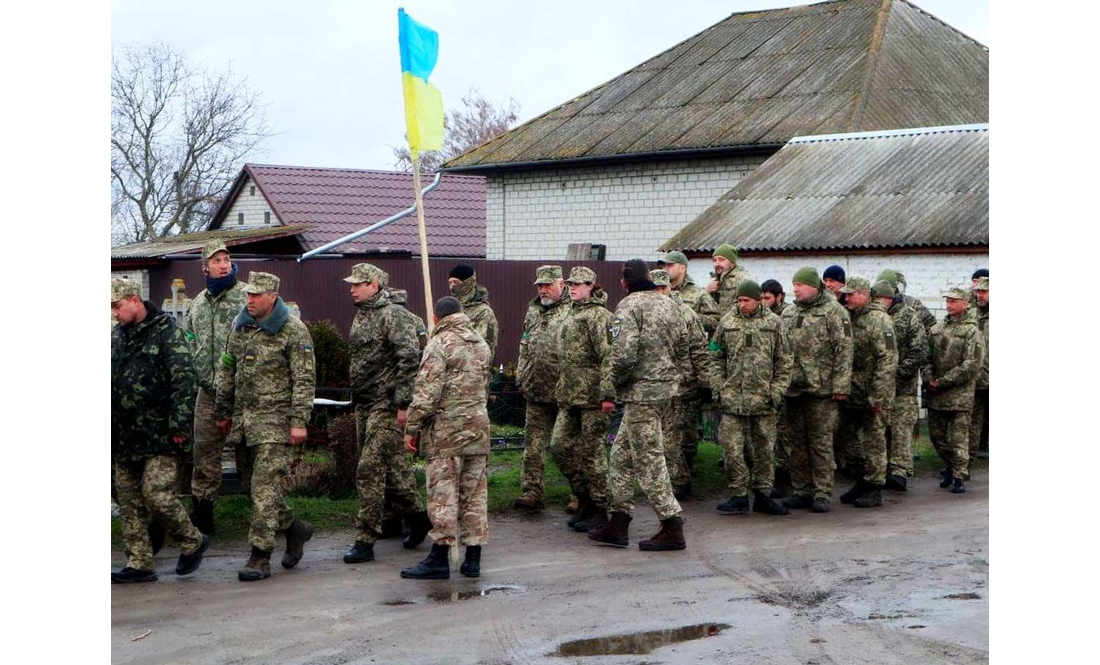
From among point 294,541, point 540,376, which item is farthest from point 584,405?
point 294,541

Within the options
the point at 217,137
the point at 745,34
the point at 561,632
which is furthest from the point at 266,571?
the point at 217,137

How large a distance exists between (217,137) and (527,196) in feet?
88.4

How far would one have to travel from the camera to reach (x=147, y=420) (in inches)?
371

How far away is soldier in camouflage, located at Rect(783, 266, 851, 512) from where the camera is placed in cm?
1243

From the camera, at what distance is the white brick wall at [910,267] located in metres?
19.2

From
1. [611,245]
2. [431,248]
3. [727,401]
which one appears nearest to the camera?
[727,401]

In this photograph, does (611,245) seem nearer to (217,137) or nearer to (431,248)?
(431,248)

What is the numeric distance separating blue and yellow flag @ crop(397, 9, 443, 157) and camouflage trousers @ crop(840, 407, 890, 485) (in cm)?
485

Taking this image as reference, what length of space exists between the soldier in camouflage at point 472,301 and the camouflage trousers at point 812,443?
2.40 meters

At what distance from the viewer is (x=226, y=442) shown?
1012 centimetres

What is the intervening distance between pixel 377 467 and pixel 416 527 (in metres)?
0.65

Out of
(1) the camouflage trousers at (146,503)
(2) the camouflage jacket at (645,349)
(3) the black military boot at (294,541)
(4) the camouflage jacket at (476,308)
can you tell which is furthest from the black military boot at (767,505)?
(1) the camouflage trousers at (146,503)

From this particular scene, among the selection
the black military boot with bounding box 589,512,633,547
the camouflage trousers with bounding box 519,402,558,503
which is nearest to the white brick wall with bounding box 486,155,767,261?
the camouflage trousers with bounding box 519,402,558,503

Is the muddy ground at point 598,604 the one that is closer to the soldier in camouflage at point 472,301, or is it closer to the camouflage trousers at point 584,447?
the camouflage trousers at point 584,447
